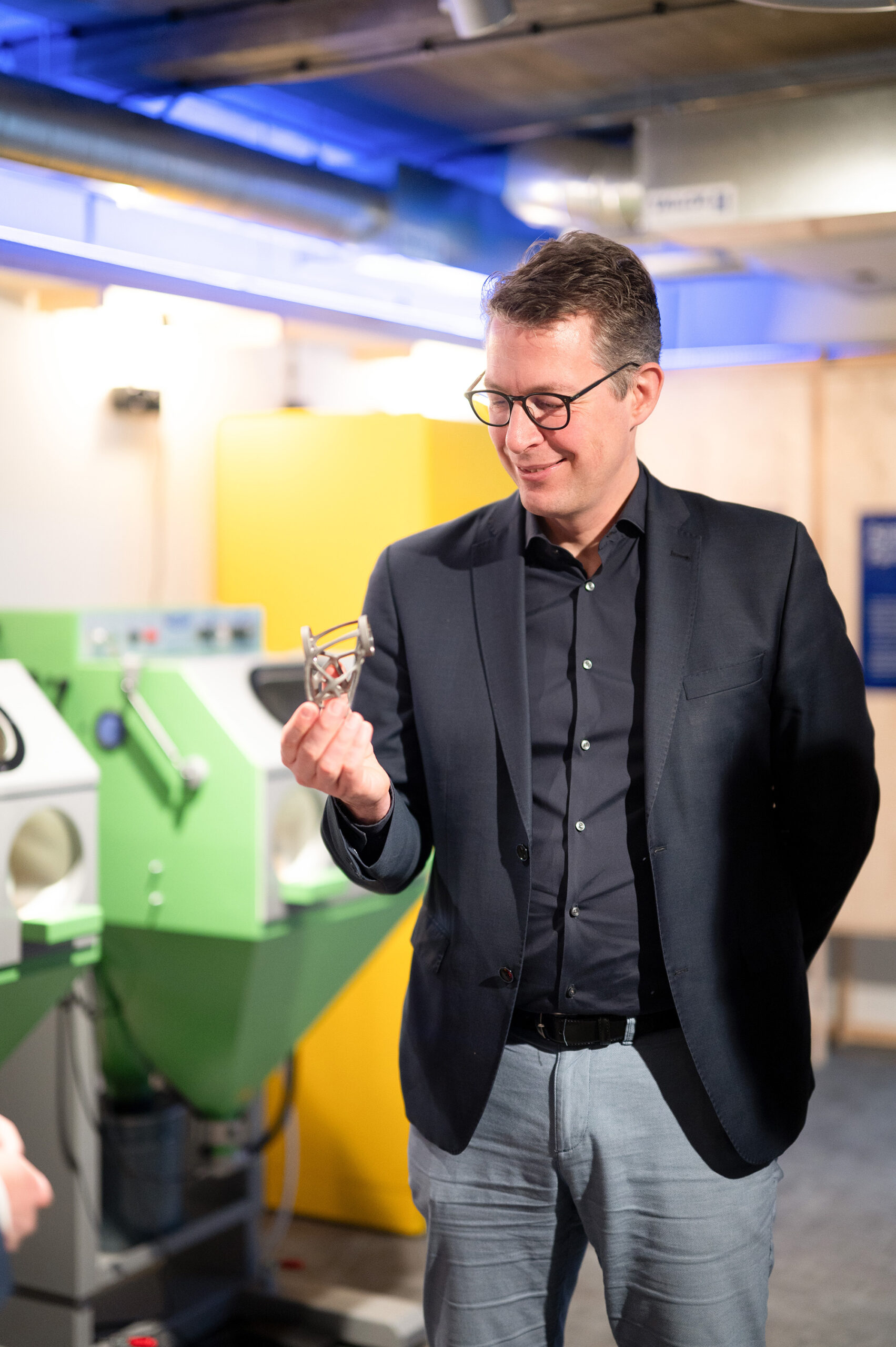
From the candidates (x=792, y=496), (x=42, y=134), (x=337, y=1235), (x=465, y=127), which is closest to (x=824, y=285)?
(x=792, y=496)

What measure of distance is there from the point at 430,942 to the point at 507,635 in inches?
14.5

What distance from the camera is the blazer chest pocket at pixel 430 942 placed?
5.38ft

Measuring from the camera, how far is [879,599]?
4.90 m

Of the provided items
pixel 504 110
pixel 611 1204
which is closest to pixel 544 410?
pixel 611 1204

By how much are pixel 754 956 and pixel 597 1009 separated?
19 cm

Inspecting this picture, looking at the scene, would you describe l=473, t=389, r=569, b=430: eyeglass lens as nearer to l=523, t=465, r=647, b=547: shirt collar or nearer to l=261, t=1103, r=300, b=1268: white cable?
l=523, t=465, r=647, b=547: shirt collar

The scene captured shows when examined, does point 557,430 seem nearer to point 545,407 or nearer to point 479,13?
point 545,407

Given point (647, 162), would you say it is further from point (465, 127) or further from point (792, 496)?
point (792, 496)

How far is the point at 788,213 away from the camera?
3.44 metres

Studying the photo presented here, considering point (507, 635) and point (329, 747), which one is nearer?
point (329, 747)

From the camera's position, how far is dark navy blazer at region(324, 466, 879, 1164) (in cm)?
155

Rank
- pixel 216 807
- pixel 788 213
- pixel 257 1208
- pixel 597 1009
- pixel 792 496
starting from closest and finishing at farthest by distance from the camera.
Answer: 1. pixel 597 1009
2. pixel 216 807
3. pixel 257 1208
4. pixel 788 213
5. pixel 792 496

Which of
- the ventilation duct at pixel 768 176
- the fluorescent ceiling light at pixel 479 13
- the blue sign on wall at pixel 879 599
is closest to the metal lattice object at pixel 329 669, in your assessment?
the fluorescent ceiling light at pixel 479 13

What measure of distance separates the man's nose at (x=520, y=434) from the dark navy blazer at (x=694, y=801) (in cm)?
18
